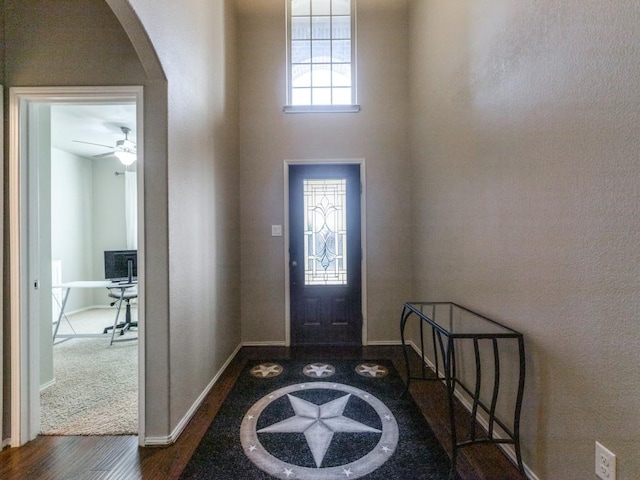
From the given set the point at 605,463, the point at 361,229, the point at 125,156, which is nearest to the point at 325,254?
the point at 361,229

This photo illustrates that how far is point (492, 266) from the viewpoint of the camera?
1.83 metres

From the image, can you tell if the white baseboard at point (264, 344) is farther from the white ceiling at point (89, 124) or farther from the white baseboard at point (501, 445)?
the white ceiling at point (89, 124)

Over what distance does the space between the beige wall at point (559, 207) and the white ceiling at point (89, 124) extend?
3.54 metres

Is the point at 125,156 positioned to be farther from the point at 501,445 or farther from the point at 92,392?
the point at 501,445

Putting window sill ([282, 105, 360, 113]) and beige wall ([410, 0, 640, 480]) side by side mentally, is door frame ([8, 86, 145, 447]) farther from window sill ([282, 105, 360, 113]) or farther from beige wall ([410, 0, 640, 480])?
beige wall ([410, 0, 640, 480])

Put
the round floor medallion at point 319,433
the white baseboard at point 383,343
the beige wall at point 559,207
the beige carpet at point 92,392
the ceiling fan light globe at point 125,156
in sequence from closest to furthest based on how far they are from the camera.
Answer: the beige wall at point 559,207
the round floor medallion at point 319,433
the beige carpet at point 92,392
the white baseboard at point 383,343
the ceiling fan light globe at point 125,156

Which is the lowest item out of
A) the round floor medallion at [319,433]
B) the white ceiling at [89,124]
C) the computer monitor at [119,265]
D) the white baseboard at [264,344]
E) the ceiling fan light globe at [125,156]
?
the round floor medallion at [319,433]

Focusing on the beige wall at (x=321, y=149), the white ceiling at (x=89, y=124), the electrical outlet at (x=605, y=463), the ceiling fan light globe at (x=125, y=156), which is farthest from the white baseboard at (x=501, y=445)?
the ceiling fan light globe at (x=125, y=156)

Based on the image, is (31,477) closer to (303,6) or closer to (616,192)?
(616,192)

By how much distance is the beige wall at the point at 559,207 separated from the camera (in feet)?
3.42

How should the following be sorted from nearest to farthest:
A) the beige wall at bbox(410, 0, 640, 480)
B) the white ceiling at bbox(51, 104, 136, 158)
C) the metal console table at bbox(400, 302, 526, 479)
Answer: the beige wall at bbox(410, 0, 640, 480), the metal console table at bbox(400, 302, 526, 479), the white ceiling at bbox(51, 104, 136, 158)

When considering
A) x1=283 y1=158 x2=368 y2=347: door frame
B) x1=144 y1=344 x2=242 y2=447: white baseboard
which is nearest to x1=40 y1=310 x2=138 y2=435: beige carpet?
x1=144 y1=344 x2=242 y2=447: white baseboard

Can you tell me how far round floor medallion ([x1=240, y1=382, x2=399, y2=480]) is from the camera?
5.34 feet

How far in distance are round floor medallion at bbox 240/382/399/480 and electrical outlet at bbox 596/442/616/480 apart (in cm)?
95
